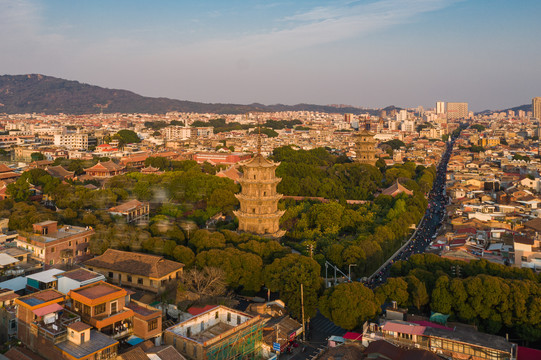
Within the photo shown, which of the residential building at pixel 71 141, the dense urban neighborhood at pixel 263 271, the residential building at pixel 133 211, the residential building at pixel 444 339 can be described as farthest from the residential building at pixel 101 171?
the residential building at pixel 444 339

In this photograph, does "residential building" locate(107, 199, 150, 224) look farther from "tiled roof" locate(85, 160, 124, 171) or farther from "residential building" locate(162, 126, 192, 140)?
"residential building" locate(162, 126, 192, 140)

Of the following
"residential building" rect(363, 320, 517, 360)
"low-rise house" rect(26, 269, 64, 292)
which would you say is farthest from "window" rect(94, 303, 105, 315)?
"residential building" rect(363, 320, 517, 360)

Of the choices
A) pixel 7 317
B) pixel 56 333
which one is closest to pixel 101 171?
pixel 7 317

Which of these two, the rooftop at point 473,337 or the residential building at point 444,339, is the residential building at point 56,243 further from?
the rooftop at point 473,337

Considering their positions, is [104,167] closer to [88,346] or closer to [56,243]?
[56,243]

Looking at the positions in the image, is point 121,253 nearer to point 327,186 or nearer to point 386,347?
point 386,347
